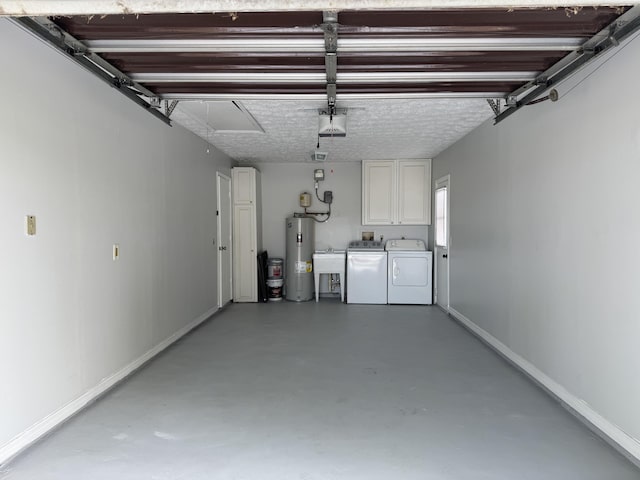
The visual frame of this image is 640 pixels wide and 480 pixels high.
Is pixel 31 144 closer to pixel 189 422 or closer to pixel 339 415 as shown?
pixel 189 422

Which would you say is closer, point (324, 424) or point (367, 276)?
point (324, 424)

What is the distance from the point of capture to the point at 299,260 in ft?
22.2

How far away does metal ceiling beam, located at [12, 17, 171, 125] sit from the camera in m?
2.11

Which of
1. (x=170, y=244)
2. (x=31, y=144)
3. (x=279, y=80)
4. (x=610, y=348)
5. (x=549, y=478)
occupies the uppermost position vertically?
(x=279, y=80)

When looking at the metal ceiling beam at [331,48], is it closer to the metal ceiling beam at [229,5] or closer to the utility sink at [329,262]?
the metal ceiling beam at [229,5]

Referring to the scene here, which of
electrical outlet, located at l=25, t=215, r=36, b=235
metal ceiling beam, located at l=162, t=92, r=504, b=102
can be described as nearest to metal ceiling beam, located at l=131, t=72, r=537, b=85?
metal ceiling beam, located at l=162, t=92, r=504, b=102

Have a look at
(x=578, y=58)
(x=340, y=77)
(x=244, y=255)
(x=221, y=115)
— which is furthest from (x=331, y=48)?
(x=244, y=255)

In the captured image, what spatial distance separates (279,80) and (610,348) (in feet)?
8.98

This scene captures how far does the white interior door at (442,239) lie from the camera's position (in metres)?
5.83

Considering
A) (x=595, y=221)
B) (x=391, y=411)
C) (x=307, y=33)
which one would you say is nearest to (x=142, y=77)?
(x=307, y=33)

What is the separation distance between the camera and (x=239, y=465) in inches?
83.7

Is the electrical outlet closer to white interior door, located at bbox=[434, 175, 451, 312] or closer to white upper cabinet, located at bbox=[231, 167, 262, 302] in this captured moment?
white upper cabinet, located at bbox=[231, 167, 262, 302]

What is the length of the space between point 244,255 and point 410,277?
267 centimetres

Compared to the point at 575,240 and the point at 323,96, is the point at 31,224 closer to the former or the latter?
the point at 323,96
